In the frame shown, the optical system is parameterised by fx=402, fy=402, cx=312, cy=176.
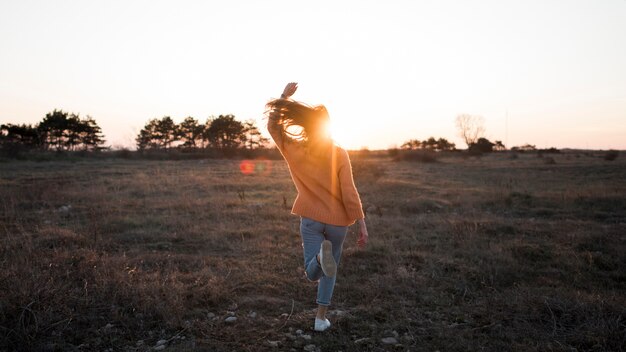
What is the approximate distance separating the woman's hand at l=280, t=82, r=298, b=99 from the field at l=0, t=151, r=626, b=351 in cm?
204

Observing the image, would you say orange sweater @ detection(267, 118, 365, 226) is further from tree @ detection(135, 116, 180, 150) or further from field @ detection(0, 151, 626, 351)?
tree @ detection(135, 116, 180, 150)

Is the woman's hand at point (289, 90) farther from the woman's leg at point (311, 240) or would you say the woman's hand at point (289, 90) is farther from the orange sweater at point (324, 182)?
the woman's leg at point (311, 240)

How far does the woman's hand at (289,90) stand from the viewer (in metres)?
3.31

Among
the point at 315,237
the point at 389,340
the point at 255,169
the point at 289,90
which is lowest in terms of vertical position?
the point at 389,340

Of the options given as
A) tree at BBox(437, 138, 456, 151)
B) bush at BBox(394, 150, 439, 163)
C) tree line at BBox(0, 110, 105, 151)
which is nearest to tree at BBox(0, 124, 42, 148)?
tree line at BBox(0, 110, 105, 151)

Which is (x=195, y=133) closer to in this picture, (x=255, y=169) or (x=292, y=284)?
(x=255, y=169)

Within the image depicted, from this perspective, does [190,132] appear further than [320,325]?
Yes

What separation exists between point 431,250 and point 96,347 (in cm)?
475

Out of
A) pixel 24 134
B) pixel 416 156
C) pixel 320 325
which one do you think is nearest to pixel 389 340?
pixel 320 325

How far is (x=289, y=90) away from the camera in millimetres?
3324

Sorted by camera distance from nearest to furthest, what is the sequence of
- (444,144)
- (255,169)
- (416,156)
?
(255,169) → (416,156) → (444,144)

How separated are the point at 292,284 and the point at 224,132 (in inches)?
1981

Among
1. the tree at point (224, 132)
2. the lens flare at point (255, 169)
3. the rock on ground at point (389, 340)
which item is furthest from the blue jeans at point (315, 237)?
the tree at point (224, 132)

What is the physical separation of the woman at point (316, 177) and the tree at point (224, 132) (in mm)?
50431
